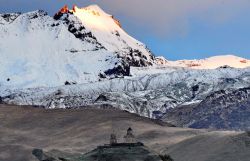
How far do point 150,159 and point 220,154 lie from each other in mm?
76259

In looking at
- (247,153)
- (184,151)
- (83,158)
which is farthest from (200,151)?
(83,158)

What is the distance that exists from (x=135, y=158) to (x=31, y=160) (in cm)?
9113

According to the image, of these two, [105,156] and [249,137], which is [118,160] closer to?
[105,156]

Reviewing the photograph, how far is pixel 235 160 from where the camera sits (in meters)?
163

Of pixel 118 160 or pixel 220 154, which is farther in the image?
pixel 220 154

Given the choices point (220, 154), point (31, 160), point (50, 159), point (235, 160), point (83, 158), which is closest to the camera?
point (50, 159)

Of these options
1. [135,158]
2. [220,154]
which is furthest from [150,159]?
[220,154]

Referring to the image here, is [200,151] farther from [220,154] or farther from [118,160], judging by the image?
[118,160]

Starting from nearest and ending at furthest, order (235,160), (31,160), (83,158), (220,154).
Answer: (83,158) → (235,160) → (220,154) → (31,160)

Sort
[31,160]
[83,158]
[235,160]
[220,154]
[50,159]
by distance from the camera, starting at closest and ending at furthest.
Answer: [50,159], [83,158], [235,160], [220,154], [31,160]

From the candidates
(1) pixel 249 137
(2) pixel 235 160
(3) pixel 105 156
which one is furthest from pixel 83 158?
(1) pixel 249 137

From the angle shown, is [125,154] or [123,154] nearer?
[123,154]

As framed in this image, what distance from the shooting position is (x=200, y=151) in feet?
619

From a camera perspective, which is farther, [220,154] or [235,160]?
[220,154]
